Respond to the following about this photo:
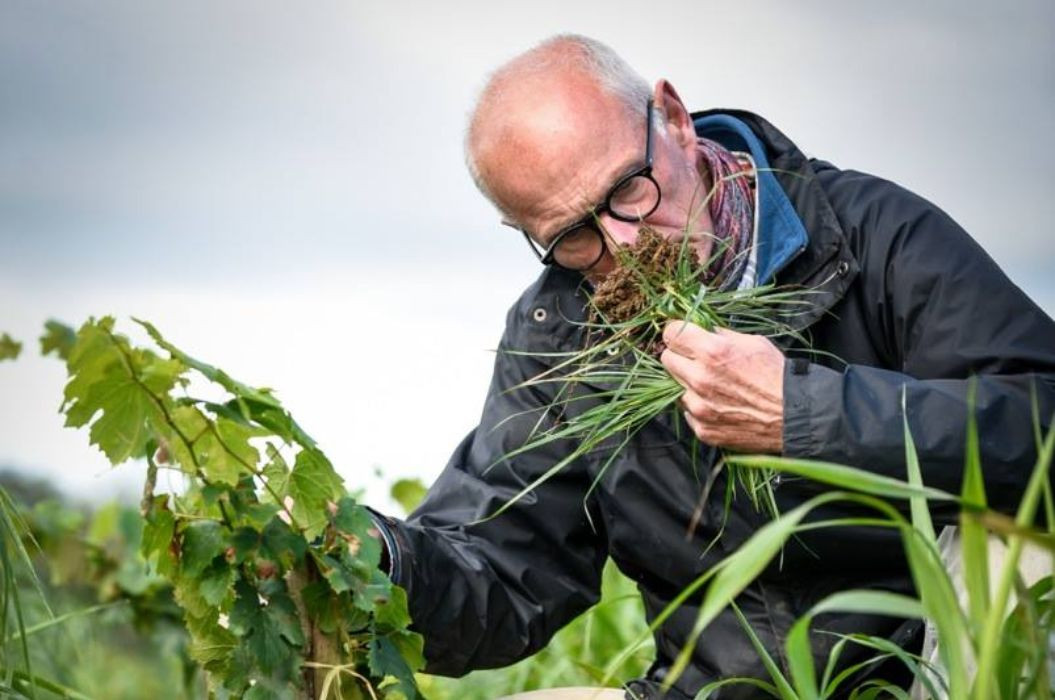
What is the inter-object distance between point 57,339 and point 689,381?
92 centimetres

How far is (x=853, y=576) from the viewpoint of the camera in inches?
110

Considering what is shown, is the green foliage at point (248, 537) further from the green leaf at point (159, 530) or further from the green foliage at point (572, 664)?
the green foliage at point (572, 664)

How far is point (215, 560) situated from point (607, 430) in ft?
2.08

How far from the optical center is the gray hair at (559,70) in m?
2.94

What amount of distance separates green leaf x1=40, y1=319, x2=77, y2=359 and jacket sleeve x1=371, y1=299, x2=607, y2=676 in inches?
35.2

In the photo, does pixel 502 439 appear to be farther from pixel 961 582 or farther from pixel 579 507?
pixel 961 582

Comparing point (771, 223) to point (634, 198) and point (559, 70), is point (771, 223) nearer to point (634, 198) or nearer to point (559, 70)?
point (634, 198)

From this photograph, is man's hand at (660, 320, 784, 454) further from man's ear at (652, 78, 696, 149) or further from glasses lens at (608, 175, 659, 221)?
man's ear at (652, 78, 696, 149)

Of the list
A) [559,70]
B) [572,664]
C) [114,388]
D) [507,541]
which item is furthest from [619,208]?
[572,664]

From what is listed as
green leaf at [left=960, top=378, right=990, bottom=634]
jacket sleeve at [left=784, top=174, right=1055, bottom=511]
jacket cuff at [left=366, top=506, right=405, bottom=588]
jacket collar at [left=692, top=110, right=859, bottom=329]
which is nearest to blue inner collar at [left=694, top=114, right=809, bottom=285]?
jacket collar at [left=692, top=110, right=859, bottom=329]

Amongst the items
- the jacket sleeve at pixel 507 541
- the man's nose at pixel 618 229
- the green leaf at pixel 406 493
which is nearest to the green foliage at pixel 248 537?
the jacket sleeve at pixel 507 541

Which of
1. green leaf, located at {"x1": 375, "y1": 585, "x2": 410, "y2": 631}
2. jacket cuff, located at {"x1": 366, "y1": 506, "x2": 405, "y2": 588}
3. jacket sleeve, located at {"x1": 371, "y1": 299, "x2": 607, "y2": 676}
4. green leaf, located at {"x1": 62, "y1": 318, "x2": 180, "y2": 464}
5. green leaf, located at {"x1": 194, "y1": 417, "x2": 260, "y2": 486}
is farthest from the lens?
jacket sleeve, located at {"x1": 371, "y1": 299, "x2": 607, "y2": 676}

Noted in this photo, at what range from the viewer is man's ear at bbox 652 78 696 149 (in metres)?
3.00

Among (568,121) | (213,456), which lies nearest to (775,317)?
(568,121)
